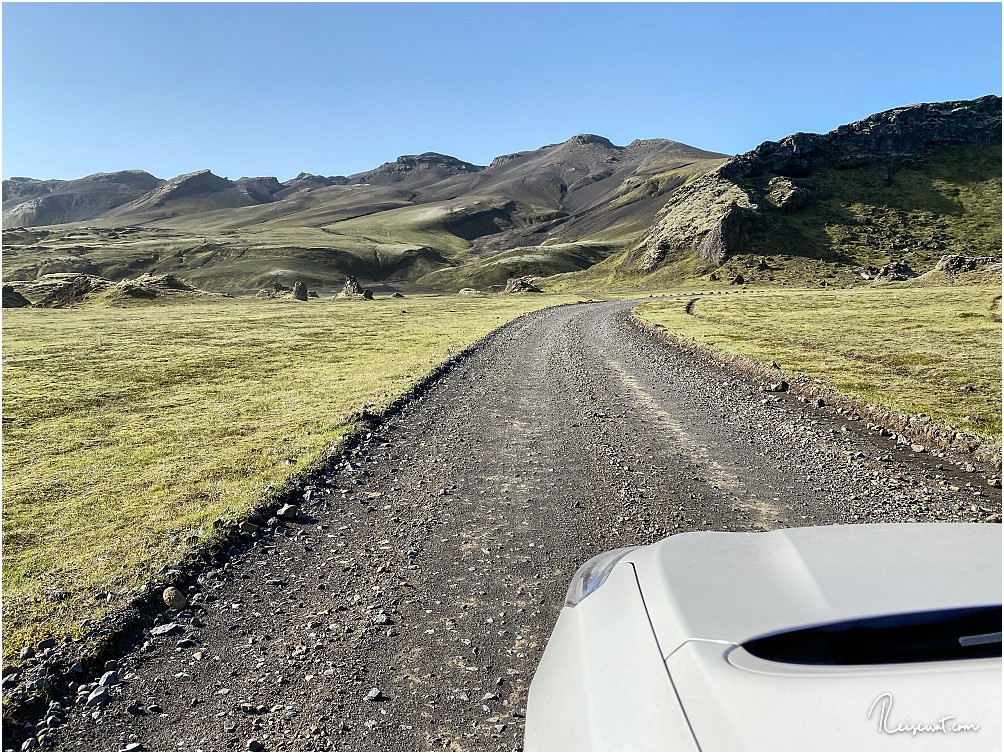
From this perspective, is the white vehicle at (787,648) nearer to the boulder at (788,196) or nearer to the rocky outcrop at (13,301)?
the rocky outcrop at (13,301)

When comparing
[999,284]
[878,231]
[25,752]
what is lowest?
[25,752]

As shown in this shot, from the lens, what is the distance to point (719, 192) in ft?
443

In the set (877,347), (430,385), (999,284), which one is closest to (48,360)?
(430,385)

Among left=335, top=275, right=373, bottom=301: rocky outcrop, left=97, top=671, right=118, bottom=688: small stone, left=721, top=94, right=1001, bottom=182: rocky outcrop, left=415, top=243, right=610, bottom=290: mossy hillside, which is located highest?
left=721, top=94, right=1001, bottom=182: rocky outcrop

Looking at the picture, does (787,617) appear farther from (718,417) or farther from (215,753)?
(718,417)

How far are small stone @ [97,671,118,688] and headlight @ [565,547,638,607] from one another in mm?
3948

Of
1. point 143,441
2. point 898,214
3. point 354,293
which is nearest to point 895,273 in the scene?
point 898,214

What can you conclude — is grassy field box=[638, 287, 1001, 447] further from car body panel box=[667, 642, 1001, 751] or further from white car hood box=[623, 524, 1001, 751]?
car body panel box=[667, 642, 1001, 751]

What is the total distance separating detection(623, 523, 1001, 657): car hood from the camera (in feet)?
8.59

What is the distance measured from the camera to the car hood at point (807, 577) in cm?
262

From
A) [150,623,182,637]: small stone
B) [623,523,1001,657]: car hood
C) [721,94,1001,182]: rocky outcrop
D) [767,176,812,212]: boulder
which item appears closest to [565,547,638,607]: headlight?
[623,523,1001,657]: car hood

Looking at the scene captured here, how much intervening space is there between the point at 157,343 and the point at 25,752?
36705 mm

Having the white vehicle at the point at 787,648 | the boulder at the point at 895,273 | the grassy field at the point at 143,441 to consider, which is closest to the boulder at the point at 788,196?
the boulder at the point at 895,273

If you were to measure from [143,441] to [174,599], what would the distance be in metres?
8.74
